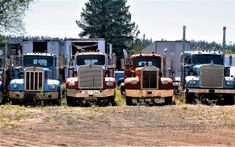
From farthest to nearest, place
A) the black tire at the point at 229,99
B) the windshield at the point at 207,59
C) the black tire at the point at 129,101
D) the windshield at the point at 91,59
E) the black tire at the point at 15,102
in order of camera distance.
Answer: the windshield at the point at 207,59 < the windshield at the point at 91,59 < the black tire at the point at 229,99 < the black tire at the point at 129,101 < the black tire at the point at 15,102

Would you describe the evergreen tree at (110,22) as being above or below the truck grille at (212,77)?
above

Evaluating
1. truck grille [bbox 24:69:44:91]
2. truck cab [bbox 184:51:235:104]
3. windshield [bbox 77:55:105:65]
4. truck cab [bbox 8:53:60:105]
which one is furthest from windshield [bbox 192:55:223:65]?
truck grille [bbox 24:69:44:91]

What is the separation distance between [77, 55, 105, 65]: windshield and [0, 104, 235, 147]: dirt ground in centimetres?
500

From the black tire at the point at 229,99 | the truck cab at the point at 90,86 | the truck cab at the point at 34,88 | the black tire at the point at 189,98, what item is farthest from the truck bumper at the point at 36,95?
the black tire at the point at 229,99

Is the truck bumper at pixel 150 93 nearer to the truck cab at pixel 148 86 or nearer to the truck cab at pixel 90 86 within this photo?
the truck cab at pixel 148 86

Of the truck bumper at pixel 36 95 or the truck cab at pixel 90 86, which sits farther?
the truck bumper at pixel 36 95

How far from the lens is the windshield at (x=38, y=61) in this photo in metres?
23.5

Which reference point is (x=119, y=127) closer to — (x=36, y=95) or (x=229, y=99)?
(x=36, y=95)

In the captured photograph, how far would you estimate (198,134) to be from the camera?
12719 mm

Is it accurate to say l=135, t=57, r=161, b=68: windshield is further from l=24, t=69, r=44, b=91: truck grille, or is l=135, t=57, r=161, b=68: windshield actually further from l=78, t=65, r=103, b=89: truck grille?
l=24, t=69, r=44, b=91: truck grille

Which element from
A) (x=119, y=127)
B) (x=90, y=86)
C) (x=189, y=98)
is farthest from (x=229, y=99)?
(x=119, y=127)

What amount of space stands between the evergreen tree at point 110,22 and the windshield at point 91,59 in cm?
3677

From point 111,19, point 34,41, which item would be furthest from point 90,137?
point 111,19

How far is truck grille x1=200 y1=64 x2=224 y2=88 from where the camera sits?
886 inches
